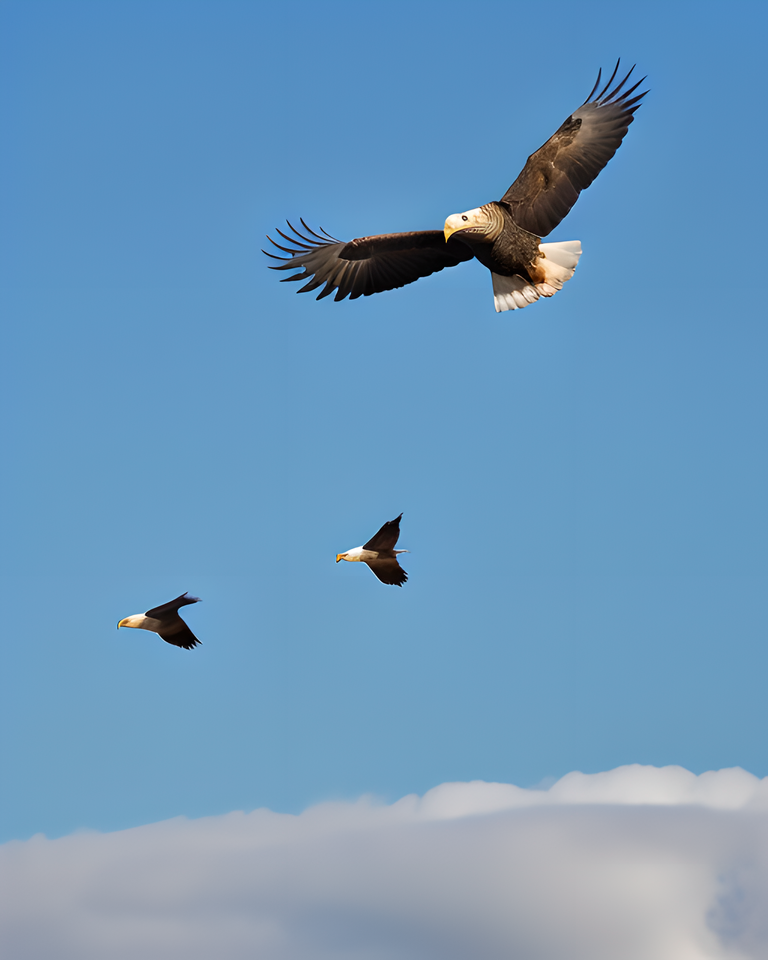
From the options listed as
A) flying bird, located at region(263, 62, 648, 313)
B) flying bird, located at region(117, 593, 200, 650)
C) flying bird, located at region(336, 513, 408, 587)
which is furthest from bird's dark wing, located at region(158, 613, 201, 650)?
flying bird, located at region(263, 62, 648, 313)

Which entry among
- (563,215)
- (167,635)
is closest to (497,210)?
(563,215)

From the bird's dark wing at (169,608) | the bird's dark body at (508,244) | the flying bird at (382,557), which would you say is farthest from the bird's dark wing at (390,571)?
the bird's dark body at (508,244)

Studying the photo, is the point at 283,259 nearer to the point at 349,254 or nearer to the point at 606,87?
the point at 349,254

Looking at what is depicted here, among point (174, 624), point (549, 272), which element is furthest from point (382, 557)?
point (549, 272)

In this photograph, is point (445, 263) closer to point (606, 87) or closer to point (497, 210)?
point (497, 210)

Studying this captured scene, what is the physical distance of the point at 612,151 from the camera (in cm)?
1614

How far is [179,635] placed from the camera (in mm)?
16641

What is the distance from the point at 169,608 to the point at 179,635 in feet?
2.02

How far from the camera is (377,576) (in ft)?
55.5

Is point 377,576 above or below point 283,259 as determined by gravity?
below

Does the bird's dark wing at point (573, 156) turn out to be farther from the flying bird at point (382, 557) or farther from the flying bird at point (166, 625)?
the flying bird at point (166, 625)

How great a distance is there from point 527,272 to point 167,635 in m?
6.59

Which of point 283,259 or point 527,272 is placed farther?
point 283,259

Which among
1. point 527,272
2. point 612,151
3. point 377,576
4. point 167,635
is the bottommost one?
point 167,635
